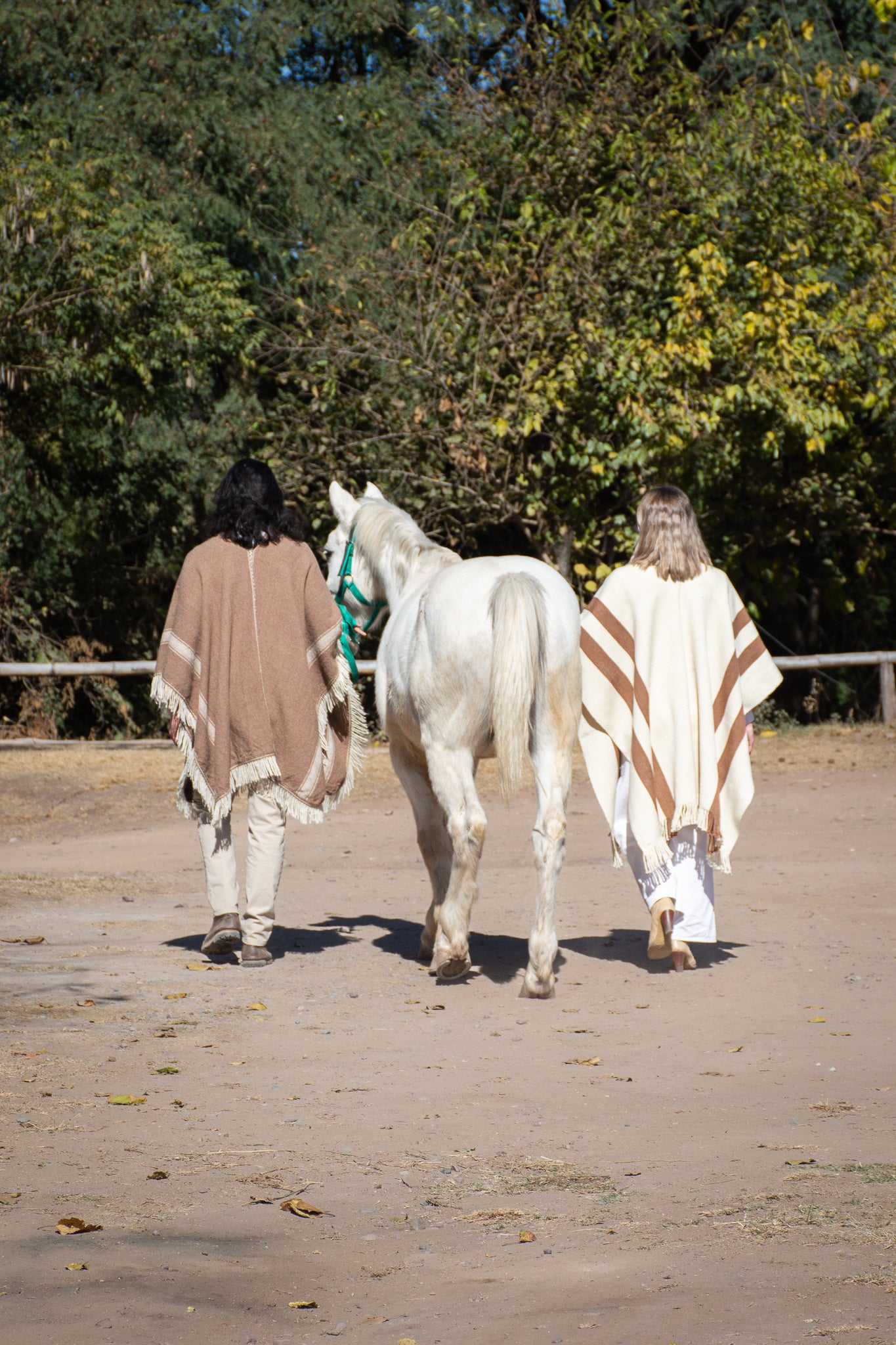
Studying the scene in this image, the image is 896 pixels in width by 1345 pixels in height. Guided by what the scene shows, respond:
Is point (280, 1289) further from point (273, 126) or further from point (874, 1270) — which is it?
point (273, 126)

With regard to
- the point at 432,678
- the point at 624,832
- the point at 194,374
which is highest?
the point at 194,374

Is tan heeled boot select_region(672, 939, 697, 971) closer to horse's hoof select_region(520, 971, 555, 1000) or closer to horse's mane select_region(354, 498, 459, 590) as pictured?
horse's hoof select_region(520, 971, 555, 1000)

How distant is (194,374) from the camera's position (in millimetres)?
17219

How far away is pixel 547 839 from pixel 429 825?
2.76 ft

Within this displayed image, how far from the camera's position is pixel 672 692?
6.66 metres

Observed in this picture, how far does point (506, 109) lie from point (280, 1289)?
14.3m

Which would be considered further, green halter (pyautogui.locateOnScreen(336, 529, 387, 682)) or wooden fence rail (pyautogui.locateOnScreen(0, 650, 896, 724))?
wooden fence rail (pyautogui.locateOnScreen(0, 650, 896, 724))

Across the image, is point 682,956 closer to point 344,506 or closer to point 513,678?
point 513,678

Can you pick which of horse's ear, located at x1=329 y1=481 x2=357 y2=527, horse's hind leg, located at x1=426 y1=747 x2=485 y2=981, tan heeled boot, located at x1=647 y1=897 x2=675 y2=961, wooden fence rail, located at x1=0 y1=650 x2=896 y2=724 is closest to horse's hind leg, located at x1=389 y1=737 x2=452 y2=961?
horse's hind leg, located at x1=426 y1=747 x2=485 y2=981

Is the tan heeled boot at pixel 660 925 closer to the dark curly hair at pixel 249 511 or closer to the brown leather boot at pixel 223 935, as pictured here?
the brown leather boot at pixel 223 935

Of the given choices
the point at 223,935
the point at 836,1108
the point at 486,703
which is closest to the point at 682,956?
the point at 486,703

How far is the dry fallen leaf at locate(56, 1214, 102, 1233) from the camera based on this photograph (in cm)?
348

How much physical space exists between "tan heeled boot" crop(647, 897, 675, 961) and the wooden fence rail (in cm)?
910

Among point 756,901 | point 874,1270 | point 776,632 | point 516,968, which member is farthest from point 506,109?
point 874,1270
